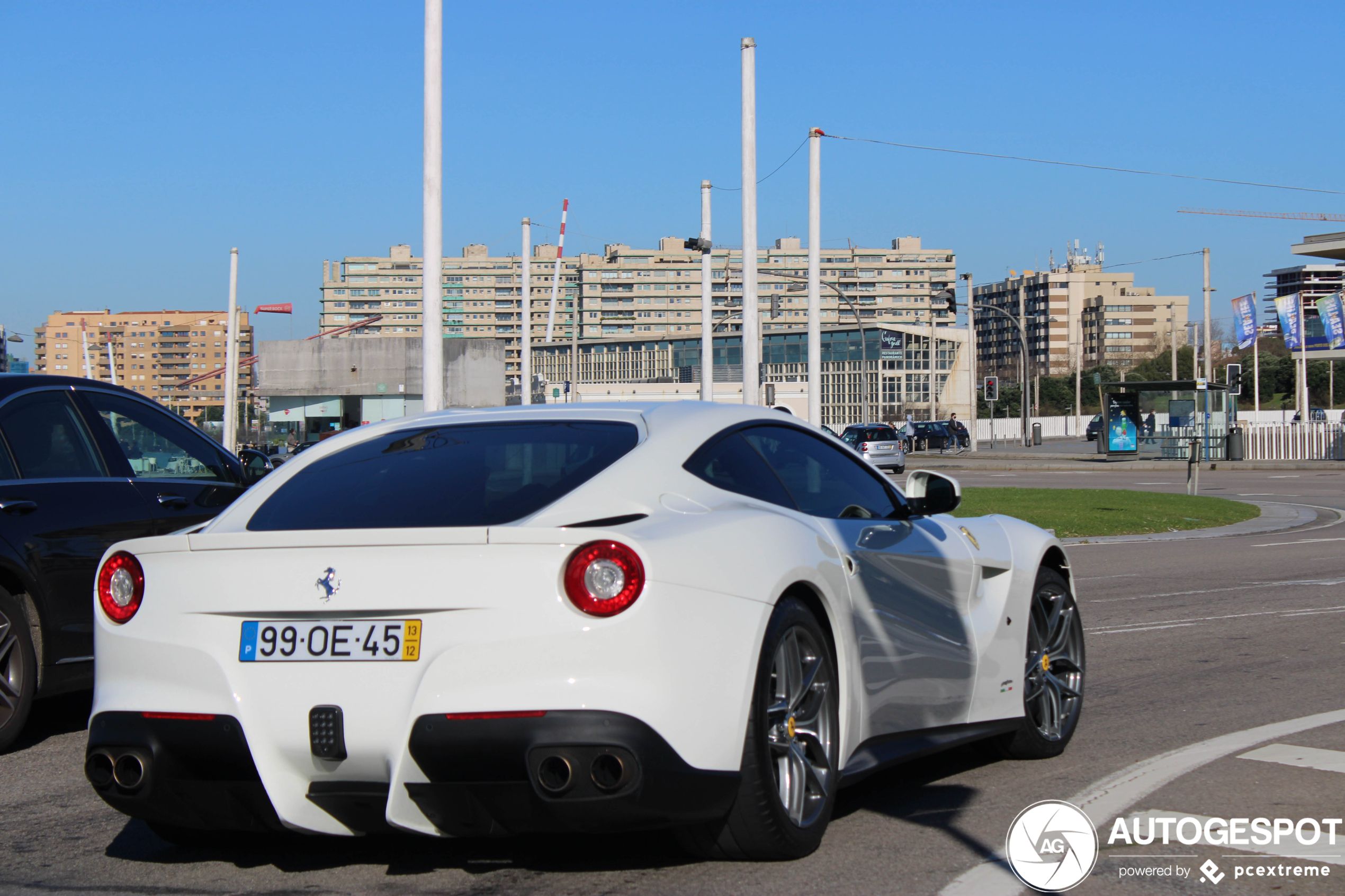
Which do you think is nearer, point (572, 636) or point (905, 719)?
point (572, 636)

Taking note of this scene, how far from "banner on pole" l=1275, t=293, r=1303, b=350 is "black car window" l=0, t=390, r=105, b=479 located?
6217 centimetres

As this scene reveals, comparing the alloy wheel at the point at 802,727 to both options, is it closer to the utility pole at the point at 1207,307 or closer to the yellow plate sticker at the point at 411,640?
the yellow plate sticker at the point at 411,640

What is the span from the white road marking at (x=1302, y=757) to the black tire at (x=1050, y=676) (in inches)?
27.2

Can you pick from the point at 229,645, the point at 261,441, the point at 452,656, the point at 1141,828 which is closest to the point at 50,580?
the point at 229,645

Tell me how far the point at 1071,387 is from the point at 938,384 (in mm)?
11948

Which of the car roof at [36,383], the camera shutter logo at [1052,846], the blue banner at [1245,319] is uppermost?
the blue banner at [1245,319]

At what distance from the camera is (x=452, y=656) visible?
3586 millimetres

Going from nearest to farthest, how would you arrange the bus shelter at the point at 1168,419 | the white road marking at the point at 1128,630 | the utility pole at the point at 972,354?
the white road marking at the point at 1128,630
the bus shelter at the point at 1168,419
the utility pole at the point at 972,354

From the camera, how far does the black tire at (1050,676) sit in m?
5.58

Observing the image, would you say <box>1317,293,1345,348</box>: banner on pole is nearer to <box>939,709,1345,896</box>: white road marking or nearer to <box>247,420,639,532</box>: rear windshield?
<box>939,709,1345,896</box>: white road marking

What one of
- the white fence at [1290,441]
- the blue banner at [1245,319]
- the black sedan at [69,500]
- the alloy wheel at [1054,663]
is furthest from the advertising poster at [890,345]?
the alloy wheel at [1054,663]

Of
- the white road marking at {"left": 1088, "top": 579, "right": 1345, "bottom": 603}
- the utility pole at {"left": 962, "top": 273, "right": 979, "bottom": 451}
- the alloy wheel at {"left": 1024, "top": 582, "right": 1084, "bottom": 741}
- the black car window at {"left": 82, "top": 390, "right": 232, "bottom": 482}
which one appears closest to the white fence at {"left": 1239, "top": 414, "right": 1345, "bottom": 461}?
the utility pole at {"left": 962, "top": 273, "right": 979, "bottom": 451}

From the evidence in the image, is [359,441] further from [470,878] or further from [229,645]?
[470,878]

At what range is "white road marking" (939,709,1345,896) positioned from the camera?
3.89m
